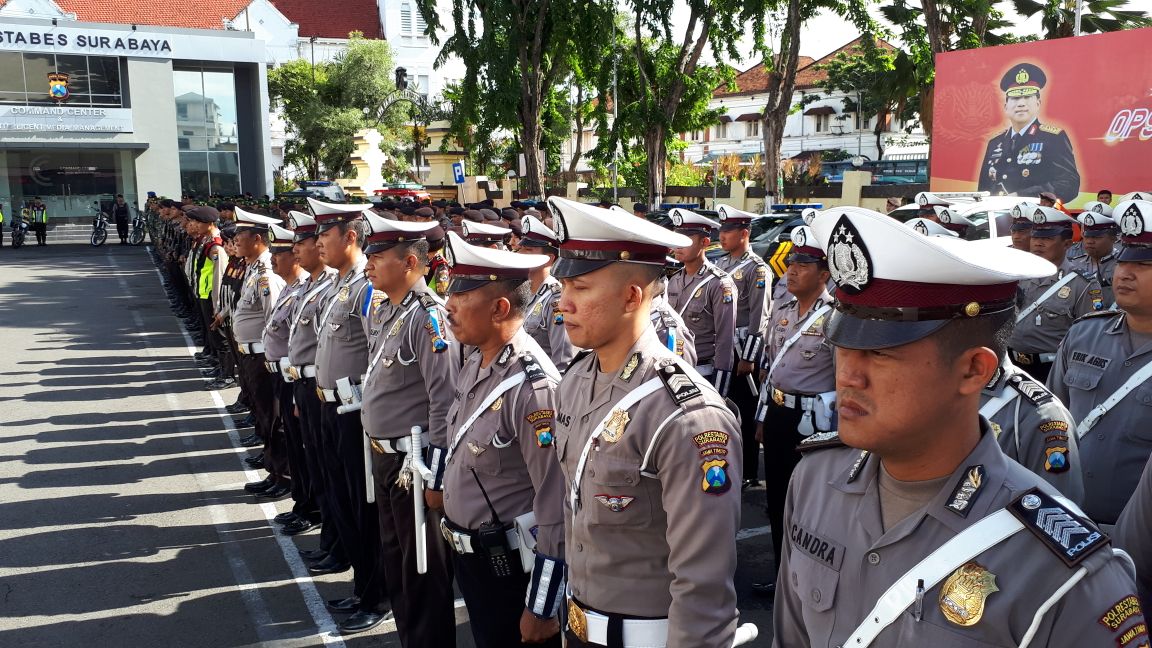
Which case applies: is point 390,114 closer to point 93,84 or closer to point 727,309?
point 93,84

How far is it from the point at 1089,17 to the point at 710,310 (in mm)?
19539

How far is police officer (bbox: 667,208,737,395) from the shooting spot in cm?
706

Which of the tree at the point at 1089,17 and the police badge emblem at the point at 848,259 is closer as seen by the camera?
the police badge emblem at the point at 848,259

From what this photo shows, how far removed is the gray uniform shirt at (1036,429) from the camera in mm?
2896

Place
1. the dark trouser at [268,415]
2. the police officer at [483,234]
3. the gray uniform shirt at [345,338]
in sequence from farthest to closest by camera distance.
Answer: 1. the dark trouser at [268,415]
2. the police officer at [483,234]
3. the gray uniform shirt at [345,338]

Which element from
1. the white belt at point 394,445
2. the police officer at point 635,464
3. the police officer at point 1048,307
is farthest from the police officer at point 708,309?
the police officer at point 635,464

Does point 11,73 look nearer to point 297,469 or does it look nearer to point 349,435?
point 297,469

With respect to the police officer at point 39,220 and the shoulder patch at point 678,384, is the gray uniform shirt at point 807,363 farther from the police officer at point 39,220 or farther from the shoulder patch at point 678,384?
the police officer at point 39,220

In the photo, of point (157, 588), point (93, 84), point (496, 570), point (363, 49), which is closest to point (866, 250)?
point (496, 570)

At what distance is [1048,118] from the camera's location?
1508cm

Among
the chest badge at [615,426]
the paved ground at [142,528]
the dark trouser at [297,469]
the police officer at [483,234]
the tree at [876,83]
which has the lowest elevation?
the paved ground at [142,528]

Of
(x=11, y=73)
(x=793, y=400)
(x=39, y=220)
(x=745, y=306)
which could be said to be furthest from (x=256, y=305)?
(x=11, y=73)

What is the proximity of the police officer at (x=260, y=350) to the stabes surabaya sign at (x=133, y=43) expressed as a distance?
31024 millimetres

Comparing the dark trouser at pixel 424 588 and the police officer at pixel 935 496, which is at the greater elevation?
the police officer at pixel 935 496
